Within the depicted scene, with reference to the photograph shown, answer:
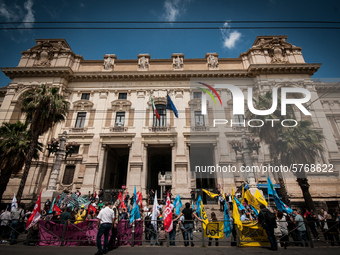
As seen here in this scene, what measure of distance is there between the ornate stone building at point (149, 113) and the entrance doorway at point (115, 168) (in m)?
0.13

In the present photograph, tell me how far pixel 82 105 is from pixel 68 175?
28.9ft

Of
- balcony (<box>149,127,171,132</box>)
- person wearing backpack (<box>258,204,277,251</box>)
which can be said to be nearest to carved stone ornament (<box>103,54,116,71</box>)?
balcony (<box>149,127,171,132</box>)

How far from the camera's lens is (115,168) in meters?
24.1

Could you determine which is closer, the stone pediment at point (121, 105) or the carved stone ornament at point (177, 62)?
the stone pediment at point (121, 105)

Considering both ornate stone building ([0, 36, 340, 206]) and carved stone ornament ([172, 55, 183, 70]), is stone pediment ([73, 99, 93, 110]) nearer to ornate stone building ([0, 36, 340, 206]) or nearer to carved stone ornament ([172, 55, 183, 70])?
ornate stone building ([0, 36, 340, 206])

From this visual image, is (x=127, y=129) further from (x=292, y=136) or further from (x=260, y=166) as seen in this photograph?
(x=292, y=136)

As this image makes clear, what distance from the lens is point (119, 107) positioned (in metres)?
23.1

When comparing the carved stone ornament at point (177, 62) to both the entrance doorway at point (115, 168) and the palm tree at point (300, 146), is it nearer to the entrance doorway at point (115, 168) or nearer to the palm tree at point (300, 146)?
the entrance doorway at point (115, 168)

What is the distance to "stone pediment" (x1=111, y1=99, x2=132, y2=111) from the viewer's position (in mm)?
22969

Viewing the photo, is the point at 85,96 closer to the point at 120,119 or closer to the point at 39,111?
the point at 120,119

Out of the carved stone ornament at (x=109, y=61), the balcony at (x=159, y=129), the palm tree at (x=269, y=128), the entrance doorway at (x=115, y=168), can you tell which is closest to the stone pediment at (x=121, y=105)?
the balcony at (x=159, y=129)

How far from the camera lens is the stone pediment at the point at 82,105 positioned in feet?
75.5

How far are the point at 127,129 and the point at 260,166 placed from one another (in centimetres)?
1554

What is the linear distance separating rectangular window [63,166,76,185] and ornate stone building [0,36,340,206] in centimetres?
11
